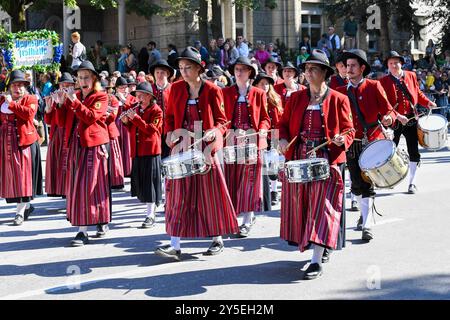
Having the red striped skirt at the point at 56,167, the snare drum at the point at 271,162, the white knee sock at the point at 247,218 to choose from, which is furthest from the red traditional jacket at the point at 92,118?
the red striped skirt at the point at 56,167

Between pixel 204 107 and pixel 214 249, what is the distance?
150 cm

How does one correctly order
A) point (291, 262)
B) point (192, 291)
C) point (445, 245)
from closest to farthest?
point (192, 291) < point (291, 262) < point (445, 245)

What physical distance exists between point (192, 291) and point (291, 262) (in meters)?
1.47

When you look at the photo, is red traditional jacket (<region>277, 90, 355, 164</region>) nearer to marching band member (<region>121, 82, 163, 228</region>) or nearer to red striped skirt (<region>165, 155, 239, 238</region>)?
red striped skirt (<region>165, 155, 239, 238</region>)

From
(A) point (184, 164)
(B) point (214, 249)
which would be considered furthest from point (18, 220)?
(A) point (184, 164)

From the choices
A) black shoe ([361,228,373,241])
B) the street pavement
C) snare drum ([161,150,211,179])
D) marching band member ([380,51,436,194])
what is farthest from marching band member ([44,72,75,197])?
marching band member ([380,51,436,194])

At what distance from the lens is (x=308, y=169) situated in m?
6.96

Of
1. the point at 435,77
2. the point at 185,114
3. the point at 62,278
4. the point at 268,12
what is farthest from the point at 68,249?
the point at 268,12

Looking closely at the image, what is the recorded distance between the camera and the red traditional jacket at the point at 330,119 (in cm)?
734

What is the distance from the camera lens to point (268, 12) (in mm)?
32719

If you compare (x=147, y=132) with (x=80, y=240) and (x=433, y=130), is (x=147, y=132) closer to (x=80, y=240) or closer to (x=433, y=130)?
(x=80, y=240)
